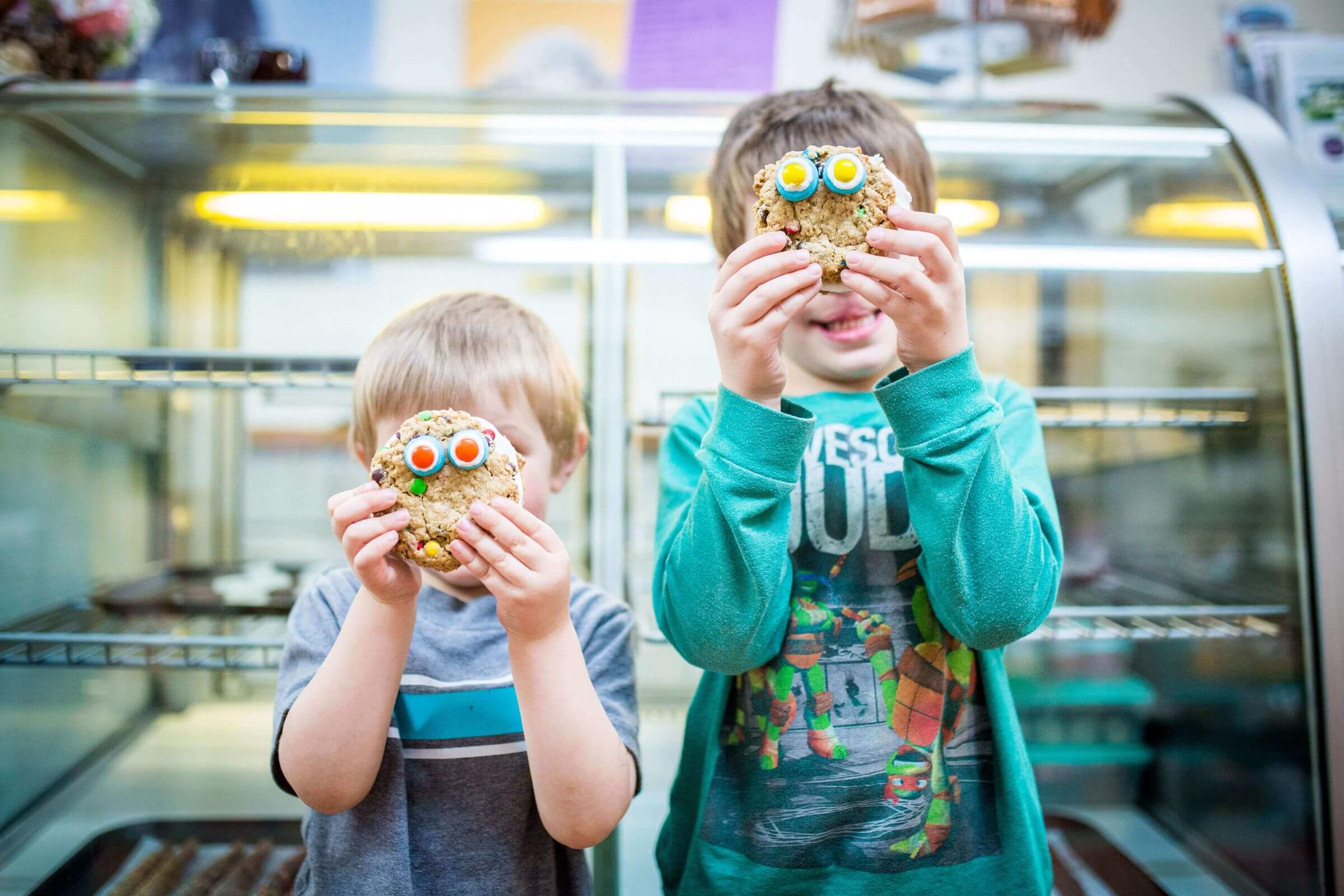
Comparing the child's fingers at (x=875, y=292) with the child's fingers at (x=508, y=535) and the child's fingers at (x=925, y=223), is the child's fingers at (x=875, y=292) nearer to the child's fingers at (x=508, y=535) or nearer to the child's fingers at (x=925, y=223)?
the child's fingers at (x=925, y=223)

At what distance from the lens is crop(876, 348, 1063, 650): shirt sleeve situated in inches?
27.7

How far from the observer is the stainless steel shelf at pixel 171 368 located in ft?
3.83

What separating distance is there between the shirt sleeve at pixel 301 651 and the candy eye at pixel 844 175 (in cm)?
63

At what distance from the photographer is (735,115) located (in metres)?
0.98

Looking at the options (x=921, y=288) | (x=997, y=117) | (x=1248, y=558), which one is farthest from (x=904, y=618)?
(x=997, y=117)

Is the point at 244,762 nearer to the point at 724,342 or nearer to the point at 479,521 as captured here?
the point at 479,521

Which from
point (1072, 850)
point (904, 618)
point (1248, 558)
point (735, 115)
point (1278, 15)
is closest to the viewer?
point (904, 618)

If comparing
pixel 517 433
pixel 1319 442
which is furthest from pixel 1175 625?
pixel 517 433

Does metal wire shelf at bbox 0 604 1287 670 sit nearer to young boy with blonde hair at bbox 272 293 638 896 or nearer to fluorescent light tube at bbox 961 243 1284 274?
young boy with blonde hair at bbox 272 293 638 896

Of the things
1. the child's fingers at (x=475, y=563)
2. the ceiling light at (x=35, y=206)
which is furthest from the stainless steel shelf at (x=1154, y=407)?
the ceiling light at (x=35, y=206)

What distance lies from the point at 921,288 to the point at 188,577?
1391 mm

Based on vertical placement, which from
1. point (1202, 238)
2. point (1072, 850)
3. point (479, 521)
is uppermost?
point (1202, 238)

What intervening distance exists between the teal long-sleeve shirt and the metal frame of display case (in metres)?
0.50

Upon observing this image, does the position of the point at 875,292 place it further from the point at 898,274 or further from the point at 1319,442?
the point at 1319,442
